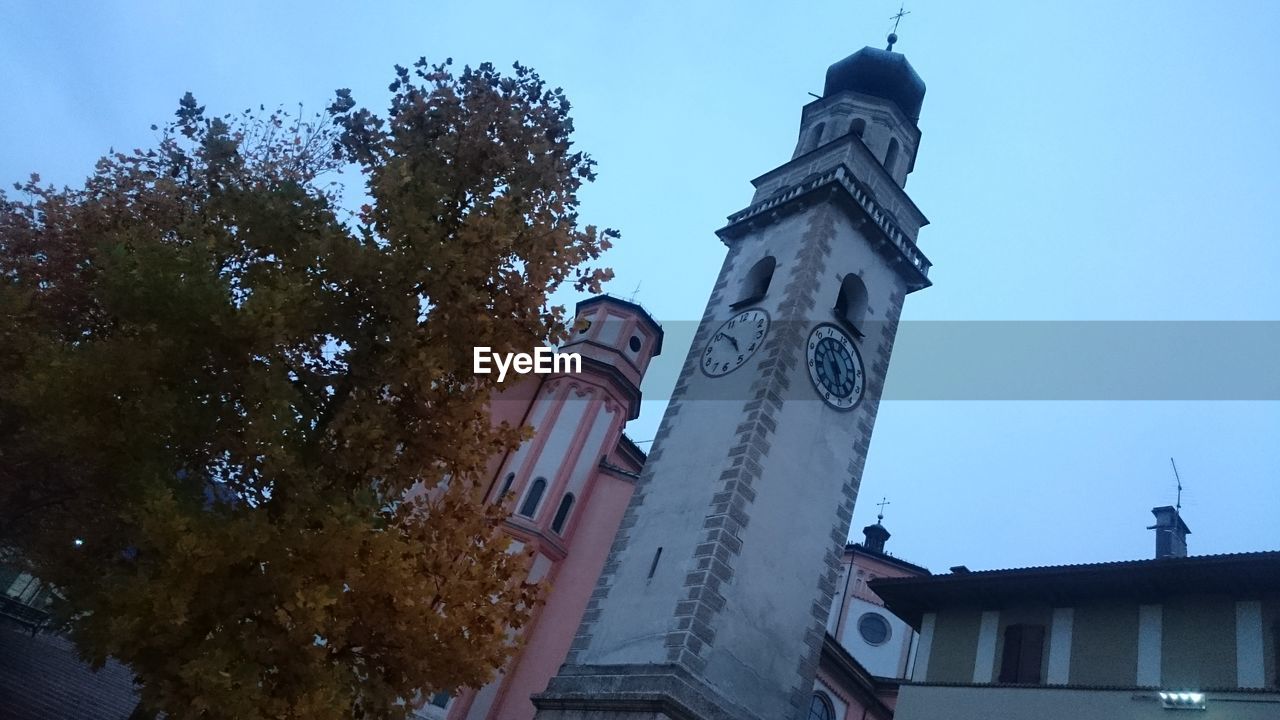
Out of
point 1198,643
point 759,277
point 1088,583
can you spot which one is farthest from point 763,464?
point 1198,643

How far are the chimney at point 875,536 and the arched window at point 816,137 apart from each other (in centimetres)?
2623

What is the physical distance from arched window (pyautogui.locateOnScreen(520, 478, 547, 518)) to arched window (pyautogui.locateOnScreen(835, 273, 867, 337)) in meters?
10.8

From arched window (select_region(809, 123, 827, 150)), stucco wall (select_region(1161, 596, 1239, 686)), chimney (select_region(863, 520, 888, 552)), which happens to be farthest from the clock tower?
chimney (select_region(863, 520, 888, 552))

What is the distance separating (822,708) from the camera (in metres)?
25.8

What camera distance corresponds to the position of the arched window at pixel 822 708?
2550cm

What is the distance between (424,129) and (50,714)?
602 inches

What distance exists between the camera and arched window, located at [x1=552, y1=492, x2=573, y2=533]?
26.2m

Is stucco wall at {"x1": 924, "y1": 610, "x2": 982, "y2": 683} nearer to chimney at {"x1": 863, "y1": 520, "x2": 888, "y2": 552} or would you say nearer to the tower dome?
the tower dome

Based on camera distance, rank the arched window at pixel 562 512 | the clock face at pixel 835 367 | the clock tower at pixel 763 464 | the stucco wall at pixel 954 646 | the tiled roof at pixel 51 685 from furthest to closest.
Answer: the arched window at pixel 562 512, the clock face at pixel 835 367, the tiled roof at pixel 51 685, the clock tower at pixel 763 464, the stucco wall at pixel 954 646

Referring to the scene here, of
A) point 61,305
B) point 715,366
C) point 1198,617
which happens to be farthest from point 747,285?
point 61,305

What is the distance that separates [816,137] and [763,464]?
11635 millimetres

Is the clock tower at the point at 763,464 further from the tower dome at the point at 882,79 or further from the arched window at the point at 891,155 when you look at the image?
the tower dome at the point at 882,79

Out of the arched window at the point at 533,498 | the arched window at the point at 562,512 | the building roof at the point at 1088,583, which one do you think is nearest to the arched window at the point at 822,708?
the arched window at the point at 562,512

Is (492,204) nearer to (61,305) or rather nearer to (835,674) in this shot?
(61,305)
